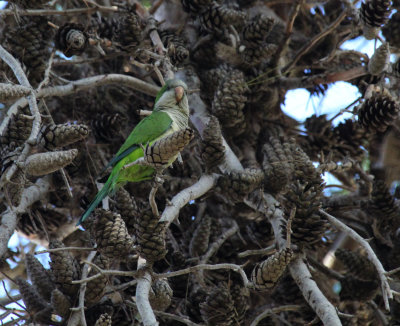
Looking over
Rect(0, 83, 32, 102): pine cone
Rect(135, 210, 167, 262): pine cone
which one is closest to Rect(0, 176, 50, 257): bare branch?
Rect(0, 83, 32, 102): pine cone

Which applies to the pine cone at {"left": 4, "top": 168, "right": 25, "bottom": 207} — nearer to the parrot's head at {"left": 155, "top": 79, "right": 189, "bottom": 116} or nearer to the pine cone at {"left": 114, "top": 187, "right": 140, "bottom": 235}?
the pine cone at {"left": 114, "top": 187, "right": 140, "bottom": 235}

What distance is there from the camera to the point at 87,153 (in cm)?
374

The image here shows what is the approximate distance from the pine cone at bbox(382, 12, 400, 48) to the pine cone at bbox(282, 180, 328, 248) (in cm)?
229

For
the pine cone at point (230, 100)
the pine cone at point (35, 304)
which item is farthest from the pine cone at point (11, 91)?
the pine cone at point (230, 100)

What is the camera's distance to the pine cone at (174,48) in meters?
3.70

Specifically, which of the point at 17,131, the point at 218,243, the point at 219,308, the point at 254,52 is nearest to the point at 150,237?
the point at 219,308

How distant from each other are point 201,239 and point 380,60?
167 centimetres

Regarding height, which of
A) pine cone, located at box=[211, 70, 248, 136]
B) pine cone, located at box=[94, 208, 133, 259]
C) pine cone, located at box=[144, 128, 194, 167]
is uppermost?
pine cone, located at box=[211, 70, 248, 136]

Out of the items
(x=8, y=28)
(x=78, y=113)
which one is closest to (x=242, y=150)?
(x=78, y=113)

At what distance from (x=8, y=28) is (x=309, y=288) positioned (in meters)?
2.81

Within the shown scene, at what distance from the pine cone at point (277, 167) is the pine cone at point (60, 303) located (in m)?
1.45

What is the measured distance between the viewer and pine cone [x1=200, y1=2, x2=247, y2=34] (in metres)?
3.89

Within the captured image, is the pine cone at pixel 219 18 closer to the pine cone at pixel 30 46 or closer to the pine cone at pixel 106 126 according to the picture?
the pine cone at pixel 106 126

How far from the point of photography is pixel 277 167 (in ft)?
11.1
